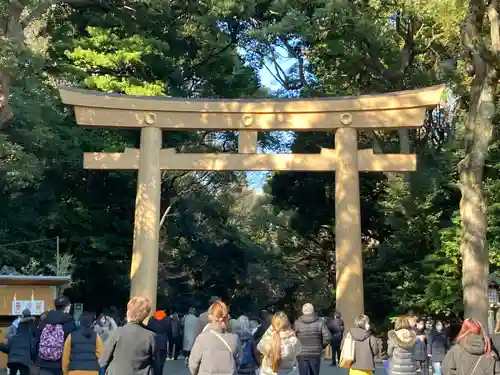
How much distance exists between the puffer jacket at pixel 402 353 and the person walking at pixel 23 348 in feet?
14.2

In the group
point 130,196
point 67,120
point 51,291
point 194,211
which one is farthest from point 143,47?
point 51,291

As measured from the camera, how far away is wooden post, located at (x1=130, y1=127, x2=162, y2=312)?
49.2ft

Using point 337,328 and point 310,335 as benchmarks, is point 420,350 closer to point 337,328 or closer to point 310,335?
point 337,328

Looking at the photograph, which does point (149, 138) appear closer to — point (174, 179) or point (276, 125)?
point (276, 125)

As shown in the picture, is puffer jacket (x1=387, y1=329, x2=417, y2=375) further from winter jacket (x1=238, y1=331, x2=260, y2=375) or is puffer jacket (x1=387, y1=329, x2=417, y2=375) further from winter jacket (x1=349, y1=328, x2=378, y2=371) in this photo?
winter jacket (x1=238, y1=331, x2=260, y2=375)

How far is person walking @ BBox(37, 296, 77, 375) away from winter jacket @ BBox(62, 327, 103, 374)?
96cm

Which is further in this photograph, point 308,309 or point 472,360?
point 308,309

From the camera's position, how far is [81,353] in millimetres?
6121

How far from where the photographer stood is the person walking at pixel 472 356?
5.35 m

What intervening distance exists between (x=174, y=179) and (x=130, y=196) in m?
2.45

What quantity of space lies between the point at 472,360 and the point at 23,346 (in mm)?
5534

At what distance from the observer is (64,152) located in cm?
2052

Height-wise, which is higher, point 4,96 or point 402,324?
point 4,96

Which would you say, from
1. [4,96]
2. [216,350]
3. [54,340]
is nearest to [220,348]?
[216,350]
